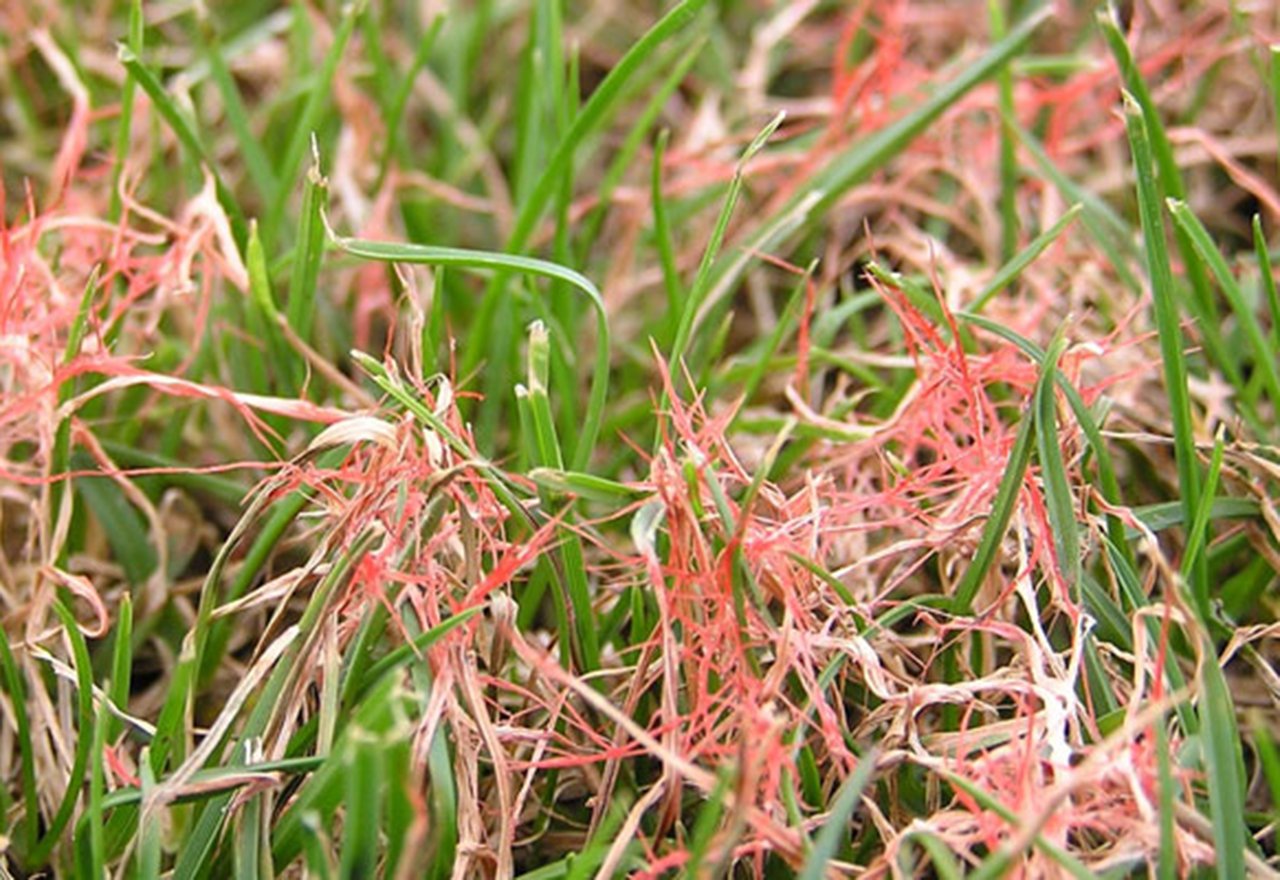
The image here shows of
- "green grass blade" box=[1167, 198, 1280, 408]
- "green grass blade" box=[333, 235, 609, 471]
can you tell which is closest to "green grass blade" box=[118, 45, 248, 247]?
"green grass blade" box=[333, 235, 609, 471]

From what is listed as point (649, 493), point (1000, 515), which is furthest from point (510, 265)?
point (1000, 515)

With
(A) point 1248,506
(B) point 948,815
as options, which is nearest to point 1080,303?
(A) point 1248,506

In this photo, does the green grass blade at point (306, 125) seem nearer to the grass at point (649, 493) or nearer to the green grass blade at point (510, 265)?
the grass at point (649, 493)

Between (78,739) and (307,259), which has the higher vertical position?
(307,259)

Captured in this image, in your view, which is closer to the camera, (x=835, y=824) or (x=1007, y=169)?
(x=835, y=824)

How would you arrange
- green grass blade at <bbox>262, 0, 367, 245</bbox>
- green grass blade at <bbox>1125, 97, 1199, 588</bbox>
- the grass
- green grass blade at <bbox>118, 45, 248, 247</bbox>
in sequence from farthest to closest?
green grass blade at <bbox>262, 0, 367, 245</bbox> < green grass blade at <bbox>118, 45, 248, 247</bbox> < green grass blade at <bbox>1125, 97, 1199, 588</bbox> < the grass

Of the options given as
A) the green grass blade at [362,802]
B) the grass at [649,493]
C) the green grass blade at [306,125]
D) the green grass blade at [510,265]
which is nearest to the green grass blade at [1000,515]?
the grass at [649,493]

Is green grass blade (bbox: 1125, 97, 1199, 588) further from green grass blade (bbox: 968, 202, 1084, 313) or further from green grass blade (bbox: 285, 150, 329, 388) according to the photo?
green grass blade (bbox: 285, 150, 329, 388)

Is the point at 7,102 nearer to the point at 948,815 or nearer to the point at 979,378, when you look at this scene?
the point at 979,378

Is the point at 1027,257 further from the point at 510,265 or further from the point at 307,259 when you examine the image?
the point at 307,259
